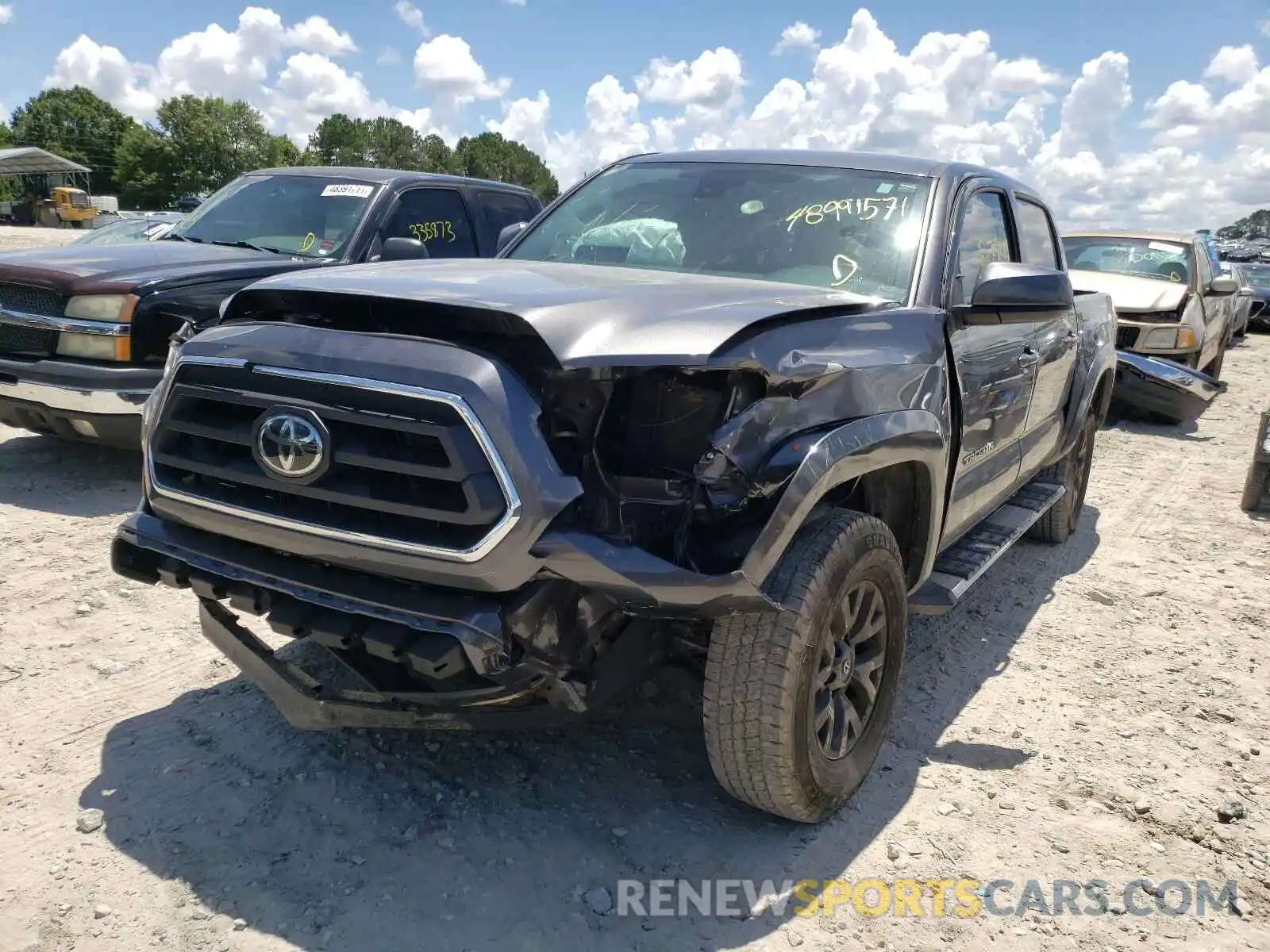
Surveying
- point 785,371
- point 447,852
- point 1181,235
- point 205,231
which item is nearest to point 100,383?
point 205,231

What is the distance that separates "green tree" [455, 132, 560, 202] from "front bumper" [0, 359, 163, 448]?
9173cm

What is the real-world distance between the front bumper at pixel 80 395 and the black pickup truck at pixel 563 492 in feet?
9.39

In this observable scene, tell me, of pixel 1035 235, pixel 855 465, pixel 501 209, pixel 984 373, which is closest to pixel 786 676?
pixel 855 465

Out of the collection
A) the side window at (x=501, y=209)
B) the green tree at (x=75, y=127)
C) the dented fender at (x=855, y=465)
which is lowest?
the dented fender at (x=855, y=465)

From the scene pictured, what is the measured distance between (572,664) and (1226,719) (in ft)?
8.89

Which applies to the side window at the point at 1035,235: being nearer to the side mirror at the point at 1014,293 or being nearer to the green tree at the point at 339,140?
the side mirror at the point at 1014,293

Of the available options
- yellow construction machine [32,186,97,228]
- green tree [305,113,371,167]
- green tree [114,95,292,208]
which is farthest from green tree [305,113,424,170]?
yellow construction machine [32,186,97,228]

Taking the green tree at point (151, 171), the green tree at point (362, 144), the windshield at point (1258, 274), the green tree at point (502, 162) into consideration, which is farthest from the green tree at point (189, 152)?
the windshield at point (1258, 274)

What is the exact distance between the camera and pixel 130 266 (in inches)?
216

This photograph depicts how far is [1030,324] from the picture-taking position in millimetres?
4145

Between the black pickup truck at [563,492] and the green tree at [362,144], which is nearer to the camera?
the black pickup truck at [563,492]

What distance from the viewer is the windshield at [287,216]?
639 centimetres

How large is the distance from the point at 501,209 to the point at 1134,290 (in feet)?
23.0

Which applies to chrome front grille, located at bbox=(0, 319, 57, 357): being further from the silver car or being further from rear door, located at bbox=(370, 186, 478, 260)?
the silver car
